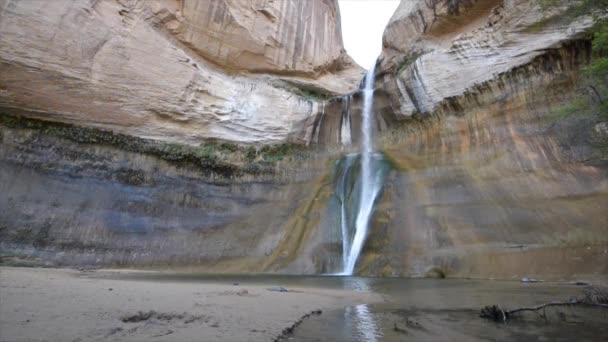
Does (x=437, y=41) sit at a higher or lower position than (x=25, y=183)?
higher

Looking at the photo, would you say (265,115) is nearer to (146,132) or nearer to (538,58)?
(146,132)

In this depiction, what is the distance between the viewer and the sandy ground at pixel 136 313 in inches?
108

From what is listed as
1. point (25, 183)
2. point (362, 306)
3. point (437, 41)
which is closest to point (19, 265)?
point (25, 183)

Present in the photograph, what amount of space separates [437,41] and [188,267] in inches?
574

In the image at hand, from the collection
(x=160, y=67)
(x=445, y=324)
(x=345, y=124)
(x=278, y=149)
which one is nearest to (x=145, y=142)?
(x=160, y=67)

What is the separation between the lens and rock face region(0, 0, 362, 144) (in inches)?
468

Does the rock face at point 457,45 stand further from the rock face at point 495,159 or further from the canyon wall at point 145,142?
the canyon wall at point 145,142

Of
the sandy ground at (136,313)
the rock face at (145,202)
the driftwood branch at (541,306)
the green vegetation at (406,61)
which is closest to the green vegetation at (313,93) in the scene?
the green vegetation at (406,61)

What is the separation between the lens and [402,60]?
1761 cm

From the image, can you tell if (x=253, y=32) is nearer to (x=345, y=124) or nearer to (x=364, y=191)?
(x=345, y=124)

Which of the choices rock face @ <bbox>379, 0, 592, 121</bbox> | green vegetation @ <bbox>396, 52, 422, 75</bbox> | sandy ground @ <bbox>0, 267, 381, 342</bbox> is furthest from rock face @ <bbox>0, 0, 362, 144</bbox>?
sandy ground @ <bbox>0, 267, 381, 342</bbox>

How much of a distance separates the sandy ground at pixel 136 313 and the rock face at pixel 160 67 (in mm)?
9023

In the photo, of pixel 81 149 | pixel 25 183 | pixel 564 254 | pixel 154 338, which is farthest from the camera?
pixel 81 149

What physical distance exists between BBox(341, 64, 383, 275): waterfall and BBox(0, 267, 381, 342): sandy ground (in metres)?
7.63
